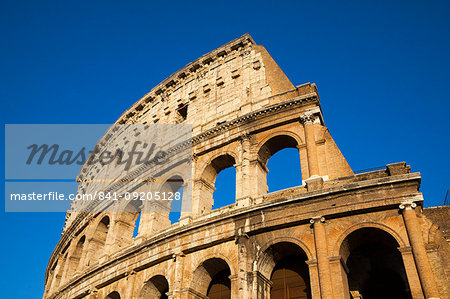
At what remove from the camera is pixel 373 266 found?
13477 mm

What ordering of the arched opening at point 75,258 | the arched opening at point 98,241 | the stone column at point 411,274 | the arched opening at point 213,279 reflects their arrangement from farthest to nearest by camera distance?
the arched opening at point 75,258, the arched opening at point 98,241, the arched opening at point 213,279, the stone column at point 411,274

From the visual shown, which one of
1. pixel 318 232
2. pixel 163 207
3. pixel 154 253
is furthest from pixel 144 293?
pixel 318 232

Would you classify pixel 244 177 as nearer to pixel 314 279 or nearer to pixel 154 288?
pixel 314 279

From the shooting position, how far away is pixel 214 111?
63.3 ft

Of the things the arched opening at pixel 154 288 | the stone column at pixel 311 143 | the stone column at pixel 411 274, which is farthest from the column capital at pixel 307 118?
the arched opening at pixel 154 288

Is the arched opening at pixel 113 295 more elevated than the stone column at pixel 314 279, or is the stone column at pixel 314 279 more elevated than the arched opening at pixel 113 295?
the arched opening at pixel 113 295

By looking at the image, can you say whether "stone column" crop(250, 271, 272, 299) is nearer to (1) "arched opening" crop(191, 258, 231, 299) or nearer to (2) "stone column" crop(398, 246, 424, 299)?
(1) "arched opening" crop(191, 258, 231, 299)

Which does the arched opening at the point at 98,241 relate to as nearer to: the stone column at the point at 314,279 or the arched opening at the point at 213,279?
the arched opening at the point at 213,279

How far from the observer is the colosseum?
12203 millimetres

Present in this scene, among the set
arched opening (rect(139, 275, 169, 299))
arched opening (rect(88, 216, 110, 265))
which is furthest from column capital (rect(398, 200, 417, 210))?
arched opening (rect(88, 216, 110, 265))

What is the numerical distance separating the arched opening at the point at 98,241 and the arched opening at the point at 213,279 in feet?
26.4

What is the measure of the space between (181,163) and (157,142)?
10.7 ft

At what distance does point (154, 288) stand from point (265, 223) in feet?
18.1

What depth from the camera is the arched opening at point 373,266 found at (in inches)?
505
